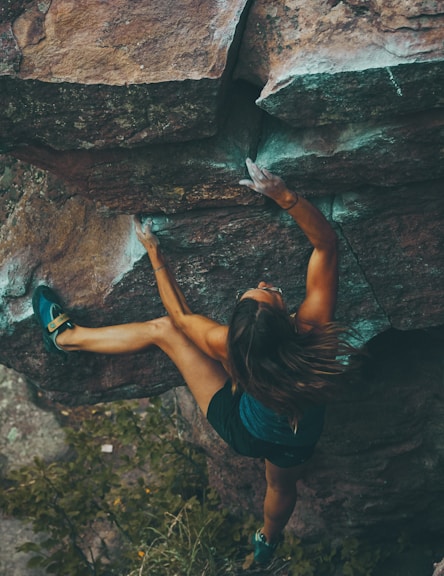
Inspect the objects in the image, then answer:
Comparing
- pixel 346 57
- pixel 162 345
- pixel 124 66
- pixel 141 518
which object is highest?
pixel 124 66

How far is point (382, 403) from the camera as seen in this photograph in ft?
15.2

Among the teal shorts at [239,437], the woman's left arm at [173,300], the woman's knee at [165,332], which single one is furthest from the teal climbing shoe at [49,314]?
the teal shorts at [239,437]

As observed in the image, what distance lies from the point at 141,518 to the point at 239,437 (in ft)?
5.88

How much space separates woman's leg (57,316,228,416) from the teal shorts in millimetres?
58

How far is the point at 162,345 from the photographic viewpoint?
421 cm

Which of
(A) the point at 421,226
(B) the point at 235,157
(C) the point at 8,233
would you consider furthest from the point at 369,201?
(C) the point at 8,233

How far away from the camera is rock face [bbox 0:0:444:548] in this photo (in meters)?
3.39

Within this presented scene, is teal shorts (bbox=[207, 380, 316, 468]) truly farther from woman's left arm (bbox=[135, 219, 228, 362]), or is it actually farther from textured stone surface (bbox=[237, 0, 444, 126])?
textured stone surface (bbox=[237, 0, 444, 126])

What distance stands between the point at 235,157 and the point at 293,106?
1.50 feet

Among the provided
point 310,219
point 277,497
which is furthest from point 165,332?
point 277,497

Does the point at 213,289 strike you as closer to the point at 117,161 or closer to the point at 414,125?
the point at 117,161

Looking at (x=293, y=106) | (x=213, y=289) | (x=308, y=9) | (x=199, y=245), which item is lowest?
(x=213, y=289)

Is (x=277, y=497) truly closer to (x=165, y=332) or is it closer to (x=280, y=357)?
(x=165, y=332)

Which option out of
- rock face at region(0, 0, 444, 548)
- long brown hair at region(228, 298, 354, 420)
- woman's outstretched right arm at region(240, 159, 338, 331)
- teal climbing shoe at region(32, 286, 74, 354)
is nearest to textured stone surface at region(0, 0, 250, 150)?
rock face at region(0, 0, 444, 548)
